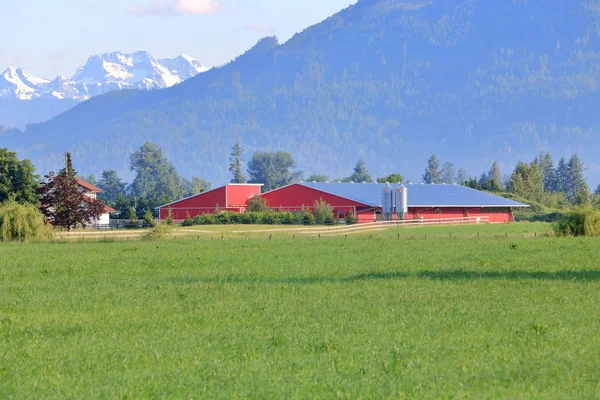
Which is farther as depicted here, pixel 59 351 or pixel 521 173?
pixel 521 173

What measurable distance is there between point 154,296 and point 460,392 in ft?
41.2

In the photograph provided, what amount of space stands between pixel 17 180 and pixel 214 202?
36.7m

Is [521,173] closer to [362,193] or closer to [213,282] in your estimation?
[362,193]

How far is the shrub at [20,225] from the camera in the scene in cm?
5400

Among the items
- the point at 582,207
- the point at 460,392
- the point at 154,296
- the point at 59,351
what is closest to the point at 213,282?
the point at 154,296

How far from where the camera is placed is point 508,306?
20.4 meters

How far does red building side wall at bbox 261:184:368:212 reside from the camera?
100m

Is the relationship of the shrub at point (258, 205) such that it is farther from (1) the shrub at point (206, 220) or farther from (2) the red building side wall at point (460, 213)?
(2) the red building side wall at point (460, 213)

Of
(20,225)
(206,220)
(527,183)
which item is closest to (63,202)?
(20,225)

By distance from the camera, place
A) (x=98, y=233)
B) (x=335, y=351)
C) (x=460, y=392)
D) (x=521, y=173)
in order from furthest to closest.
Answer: (x=521, y=173), (x=98, y=233), (x=335, y=351), (x=460, y=392)

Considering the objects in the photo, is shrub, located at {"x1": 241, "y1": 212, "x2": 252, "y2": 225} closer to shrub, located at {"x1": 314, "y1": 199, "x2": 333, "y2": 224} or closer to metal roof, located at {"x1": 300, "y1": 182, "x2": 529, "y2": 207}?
shrub, located at {"x1": 314, "y1": 199, "x2": 333, "y2": 224}

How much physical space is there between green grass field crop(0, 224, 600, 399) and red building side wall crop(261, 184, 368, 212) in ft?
221

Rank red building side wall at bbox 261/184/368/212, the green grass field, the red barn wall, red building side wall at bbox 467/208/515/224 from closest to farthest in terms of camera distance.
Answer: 1. the green grass field
2. the red barn wall
3. red building side wall at bbox 261/184/368/212
4. red building side wall at bbox 467/208/515/224

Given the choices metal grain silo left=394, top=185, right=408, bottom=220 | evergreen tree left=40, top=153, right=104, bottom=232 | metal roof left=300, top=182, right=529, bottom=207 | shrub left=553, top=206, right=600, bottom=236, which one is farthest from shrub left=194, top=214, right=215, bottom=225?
shrub left=553, top=206, right=600, bottom=236
